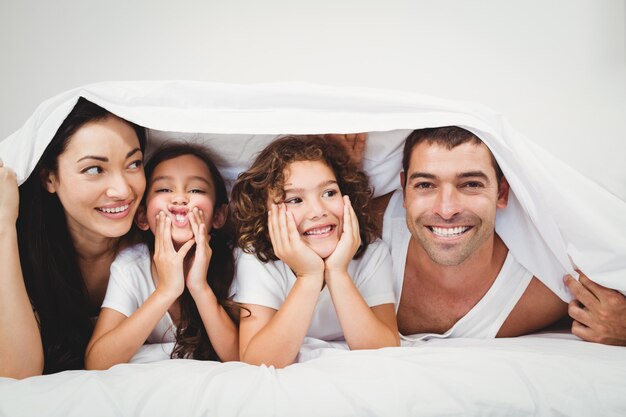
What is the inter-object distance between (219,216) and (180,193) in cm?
19

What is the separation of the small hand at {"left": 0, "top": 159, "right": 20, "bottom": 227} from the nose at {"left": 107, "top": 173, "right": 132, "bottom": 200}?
0.75 ft

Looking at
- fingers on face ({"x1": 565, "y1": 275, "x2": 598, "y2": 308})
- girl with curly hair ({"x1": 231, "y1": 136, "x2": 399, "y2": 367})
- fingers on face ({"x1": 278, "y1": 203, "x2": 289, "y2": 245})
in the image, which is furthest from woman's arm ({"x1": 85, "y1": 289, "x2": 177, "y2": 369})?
fingers on face ({"x1": 565, "y1": 275, "x2": 598, "y2": 308})

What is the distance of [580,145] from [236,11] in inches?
52.1

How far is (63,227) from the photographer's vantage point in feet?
4.97

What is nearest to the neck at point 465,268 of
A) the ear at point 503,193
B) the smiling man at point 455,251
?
the smiling man at point 455,251

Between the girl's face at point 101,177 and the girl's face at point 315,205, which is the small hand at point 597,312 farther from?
the girl's face at point 101,177

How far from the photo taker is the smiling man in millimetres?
1413

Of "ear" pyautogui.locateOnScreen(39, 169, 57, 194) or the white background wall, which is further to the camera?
the white background wall

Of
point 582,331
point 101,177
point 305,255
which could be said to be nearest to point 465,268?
point 582,331

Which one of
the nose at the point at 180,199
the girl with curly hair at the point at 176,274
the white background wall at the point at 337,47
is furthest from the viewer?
the white background wall at the point at 337,47

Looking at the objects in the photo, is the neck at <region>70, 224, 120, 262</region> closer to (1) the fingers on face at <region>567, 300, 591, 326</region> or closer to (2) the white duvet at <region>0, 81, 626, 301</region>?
(2) the white duvet at <region>0, 81, 626, 301</region>

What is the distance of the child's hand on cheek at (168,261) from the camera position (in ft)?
4.43

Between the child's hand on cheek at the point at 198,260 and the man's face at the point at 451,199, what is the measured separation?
615mm

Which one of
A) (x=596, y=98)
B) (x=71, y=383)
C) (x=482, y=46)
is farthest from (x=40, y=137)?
(x=596, y=98)
